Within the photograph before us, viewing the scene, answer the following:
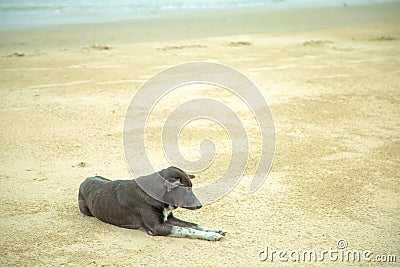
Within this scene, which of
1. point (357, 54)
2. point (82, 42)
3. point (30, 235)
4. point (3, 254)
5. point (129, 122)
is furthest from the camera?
point (82, 42)

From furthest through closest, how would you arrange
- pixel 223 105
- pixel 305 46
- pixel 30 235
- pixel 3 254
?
1. pixel 305 46
2. pixel 223 105
3. pixel 30 235
4. pixel 3 254

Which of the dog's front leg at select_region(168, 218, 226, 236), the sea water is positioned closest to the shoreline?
the sea water

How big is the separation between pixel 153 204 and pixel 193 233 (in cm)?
40

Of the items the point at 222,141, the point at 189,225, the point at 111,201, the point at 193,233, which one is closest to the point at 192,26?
the point at 222,141

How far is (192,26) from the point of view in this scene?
1656cm

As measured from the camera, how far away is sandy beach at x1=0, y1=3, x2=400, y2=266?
4.51 m

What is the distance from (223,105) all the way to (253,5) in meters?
15.7

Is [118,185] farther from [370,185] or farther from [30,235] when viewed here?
[370,185]

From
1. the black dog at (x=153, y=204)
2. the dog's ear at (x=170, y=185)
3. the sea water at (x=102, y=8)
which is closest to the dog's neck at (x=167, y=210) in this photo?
the black dog at (x=153, y=204)

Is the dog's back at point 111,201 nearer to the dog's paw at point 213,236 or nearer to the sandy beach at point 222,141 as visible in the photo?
the sandy beach at point 222,141

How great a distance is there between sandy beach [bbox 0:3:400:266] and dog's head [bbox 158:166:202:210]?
0.32 m

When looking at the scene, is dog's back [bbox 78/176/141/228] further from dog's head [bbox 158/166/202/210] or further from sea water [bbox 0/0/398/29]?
sea water [bbox 0/0/398/29]

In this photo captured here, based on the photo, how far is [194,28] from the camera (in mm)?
16156

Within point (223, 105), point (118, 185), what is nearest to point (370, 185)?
point (118, 185)
